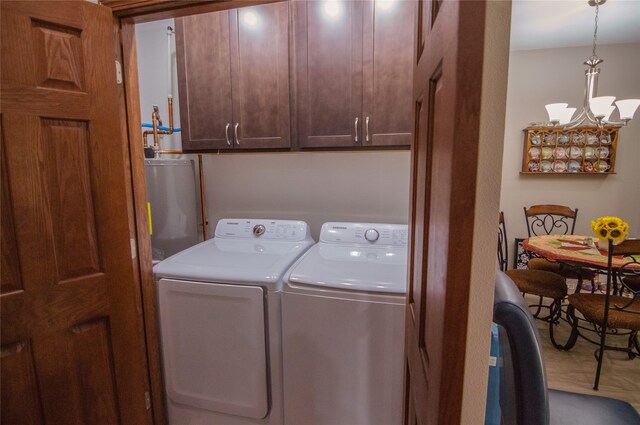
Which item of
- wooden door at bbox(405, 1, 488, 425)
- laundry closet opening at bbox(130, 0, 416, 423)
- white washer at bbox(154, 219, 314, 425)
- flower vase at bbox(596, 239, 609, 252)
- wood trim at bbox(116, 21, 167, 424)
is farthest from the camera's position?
flower vase at bbox(596, 239, 609, 252)

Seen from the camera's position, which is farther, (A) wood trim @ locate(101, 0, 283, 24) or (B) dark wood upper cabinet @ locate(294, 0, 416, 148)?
(B) dark wood upper cabinet @ locate(294, 0, 416, 148)

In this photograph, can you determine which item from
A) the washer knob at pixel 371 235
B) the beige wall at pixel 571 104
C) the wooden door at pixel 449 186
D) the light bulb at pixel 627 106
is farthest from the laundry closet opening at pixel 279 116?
the beige wall at pixel 571 104

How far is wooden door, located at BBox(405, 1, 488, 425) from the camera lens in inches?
17.2

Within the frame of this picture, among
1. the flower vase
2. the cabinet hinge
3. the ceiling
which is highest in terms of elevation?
the ceiling

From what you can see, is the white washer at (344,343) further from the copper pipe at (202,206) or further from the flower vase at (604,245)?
the flower vase at (604,245)

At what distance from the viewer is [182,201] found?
2.23 m

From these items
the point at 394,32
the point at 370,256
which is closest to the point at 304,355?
the point at 370,256

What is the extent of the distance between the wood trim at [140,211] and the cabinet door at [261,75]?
56 cm

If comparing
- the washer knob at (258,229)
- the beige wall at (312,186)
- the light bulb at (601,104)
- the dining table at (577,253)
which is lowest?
the dining table at (577,253)

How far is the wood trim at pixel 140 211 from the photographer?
1.42 meters

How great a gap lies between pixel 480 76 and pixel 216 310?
150cm

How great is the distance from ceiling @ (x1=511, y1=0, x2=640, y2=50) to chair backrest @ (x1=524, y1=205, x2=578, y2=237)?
5.68 feet

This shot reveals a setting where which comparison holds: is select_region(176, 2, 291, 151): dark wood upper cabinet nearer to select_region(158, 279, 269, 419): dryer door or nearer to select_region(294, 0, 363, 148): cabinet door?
select_region(294, 0, 363, 148): cabinet door

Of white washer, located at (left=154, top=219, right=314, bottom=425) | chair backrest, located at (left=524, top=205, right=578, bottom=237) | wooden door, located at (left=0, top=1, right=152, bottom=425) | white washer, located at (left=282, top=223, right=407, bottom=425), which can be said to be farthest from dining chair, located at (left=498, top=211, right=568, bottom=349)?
wooden door, located at (left=0, top=1, right=152, bottom=425)
